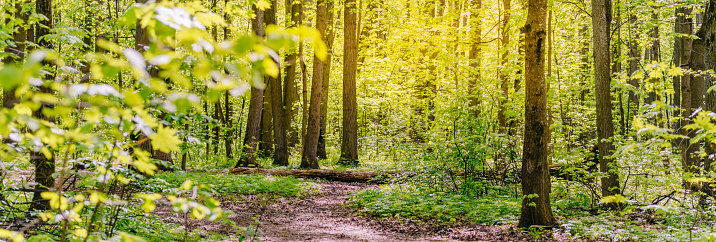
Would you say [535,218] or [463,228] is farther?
[463,228]

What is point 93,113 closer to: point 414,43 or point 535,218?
point 535,218

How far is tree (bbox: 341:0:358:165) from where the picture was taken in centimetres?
1545

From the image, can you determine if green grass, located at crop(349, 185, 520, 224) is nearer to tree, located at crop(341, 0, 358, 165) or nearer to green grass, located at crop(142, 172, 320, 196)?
green grass, located at crop(142, 172, 320, 196)

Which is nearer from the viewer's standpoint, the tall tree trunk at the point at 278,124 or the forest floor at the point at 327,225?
the forest floor at the point at 327,225

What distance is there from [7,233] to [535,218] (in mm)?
6319

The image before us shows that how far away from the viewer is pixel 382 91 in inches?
851

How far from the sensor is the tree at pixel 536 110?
605cm

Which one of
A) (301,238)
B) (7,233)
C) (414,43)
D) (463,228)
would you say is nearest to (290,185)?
(301,238)

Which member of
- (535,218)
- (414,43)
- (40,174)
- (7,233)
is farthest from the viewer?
(414,43)

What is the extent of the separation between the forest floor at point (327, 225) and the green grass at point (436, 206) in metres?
0.33

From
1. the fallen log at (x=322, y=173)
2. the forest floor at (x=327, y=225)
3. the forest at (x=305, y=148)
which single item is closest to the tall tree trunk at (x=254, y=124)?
the forest at (x=305, y=148)

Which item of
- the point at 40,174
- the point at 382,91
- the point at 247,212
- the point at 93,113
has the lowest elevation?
the point at 247,212

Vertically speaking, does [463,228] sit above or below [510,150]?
below

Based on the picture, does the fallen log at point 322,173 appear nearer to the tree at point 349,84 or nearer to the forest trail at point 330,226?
the tree at point 349,84
